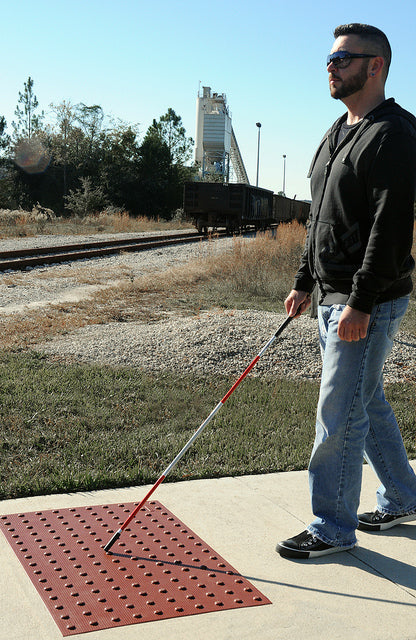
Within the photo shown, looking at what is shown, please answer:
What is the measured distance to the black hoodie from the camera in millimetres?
2986

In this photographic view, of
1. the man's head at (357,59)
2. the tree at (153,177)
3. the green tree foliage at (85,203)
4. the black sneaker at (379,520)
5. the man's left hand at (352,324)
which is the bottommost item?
the black sneaker at (379,520)

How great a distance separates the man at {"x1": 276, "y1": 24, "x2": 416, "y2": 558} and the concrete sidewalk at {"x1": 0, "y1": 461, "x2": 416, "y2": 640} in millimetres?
178

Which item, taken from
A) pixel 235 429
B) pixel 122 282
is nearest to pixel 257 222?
pixel 122 282

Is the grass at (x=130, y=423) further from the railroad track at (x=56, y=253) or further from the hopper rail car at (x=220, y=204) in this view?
the hopper rail car at (x=220, y=204)

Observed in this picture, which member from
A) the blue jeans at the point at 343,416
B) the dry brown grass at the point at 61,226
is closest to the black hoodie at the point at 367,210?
the blue jeans at the point at 343,416

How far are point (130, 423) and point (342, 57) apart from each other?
10.5 ft

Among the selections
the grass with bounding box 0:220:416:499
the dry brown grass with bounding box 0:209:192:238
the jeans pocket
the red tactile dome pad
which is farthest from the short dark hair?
the dry brown grass with bounding box 0:209:192:238

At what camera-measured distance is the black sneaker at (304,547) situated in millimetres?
3250

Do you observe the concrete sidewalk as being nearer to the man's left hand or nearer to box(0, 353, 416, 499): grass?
box(0, 353, 416, 499): grass

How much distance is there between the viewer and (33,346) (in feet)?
25.9

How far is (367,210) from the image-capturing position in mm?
3156

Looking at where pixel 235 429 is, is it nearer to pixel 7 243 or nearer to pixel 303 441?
pixel 303 441

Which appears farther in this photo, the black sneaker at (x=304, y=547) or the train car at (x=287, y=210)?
the train car at (x=287, y=210)

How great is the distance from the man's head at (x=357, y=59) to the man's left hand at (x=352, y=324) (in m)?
1.02
